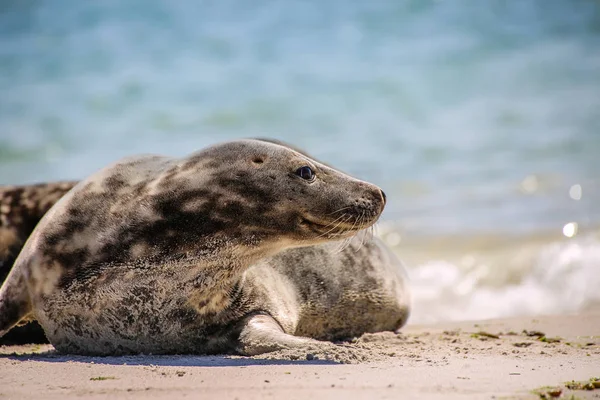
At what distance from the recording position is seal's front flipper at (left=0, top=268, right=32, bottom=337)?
177 inches

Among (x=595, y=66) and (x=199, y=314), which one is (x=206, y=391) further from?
(x=595, y=66)

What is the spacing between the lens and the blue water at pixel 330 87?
1524 cm

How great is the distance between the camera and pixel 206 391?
3.27 m

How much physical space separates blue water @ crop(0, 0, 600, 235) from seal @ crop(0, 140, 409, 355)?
8358mm

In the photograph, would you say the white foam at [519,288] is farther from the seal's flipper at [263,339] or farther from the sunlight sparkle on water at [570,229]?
the seal's flipper at [263,339]

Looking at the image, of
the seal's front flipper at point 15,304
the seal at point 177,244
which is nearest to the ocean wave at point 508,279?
the seal at point 177,244

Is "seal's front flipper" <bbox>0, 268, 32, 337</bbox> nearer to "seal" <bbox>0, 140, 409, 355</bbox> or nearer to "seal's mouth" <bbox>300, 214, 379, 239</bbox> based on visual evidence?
"seal" <bbox>0, 140, 409, 355</bbox>

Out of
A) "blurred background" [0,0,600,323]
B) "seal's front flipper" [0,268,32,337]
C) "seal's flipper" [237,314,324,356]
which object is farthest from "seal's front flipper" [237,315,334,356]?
"blurred background" [0,0,600,323]

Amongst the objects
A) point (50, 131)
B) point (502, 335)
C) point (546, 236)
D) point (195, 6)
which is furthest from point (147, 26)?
point (502, 335)

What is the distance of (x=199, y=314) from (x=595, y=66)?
15903mm

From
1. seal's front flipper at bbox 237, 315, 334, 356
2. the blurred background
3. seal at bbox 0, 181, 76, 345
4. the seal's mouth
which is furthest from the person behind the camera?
the blurred background

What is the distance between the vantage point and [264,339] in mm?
4383

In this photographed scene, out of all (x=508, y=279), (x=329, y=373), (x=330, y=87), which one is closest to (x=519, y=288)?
(x=508, y=279)

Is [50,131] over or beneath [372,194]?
over
